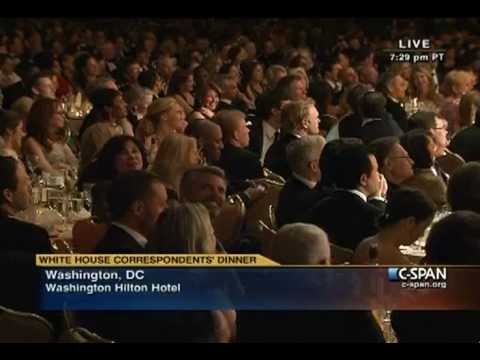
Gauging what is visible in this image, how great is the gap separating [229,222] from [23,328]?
1054 millimetres

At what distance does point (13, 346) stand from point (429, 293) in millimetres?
1744

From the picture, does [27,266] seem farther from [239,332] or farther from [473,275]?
[473,275]

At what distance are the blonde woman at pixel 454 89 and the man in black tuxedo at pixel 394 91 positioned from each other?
211 mm

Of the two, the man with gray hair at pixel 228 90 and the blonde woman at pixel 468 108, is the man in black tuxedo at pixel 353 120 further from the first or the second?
the man with gray hair at pixel 228 90

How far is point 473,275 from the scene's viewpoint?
20.1 feet

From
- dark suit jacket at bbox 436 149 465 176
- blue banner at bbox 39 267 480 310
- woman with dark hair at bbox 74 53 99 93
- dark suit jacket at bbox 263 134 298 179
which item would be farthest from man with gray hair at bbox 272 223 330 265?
→ woman with dark hair at bbox 74 53 99 93

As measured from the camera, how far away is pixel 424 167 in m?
6.52

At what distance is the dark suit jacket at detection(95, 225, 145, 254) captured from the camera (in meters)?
6.07

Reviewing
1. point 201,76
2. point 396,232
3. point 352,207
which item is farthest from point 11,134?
point 396,232

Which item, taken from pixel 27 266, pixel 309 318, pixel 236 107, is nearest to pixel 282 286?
pixel 309 318

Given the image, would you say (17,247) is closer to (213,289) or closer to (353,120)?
(213,289)

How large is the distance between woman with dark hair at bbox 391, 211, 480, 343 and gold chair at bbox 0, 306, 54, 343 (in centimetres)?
149

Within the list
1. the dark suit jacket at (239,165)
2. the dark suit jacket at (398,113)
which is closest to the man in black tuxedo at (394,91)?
the dark suit jacket at (398,113)

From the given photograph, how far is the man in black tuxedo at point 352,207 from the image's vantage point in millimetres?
6125
